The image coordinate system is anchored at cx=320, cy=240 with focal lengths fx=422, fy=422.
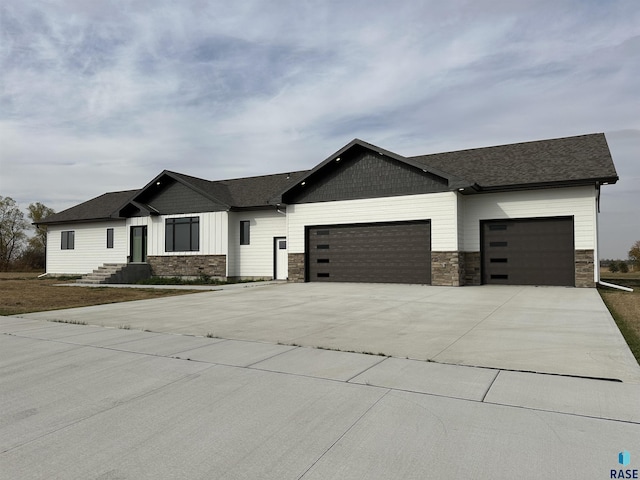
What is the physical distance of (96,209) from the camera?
2794 centimetres

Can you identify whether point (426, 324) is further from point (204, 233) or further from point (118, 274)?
point (118, 274)

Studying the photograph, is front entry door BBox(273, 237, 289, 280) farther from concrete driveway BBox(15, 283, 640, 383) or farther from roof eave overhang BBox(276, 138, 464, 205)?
concrete driveway BBox(15, 283, 640, 383)

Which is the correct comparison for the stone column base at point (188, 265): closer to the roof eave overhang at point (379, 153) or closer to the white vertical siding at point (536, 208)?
the roof eave overhang at point (379, 153)

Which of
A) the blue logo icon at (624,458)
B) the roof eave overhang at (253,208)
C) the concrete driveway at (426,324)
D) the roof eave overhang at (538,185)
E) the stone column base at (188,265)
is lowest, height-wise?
the concrete driveway at (426,324)

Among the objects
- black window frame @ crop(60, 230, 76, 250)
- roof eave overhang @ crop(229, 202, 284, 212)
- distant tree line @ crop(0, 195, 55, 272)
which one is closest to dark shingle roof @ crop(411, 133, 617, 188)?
roof eave overhang @ crop(229, 202, 284, 212)

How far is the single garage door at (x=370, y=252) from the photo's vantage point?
1809cm

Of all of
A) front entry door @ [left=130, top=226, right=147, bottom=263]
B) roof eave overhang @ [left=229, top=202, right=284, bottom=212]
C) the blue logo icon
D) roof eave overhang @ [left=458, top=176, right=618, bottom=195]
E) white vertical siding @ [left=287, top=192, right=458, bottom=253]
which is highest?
roof eave overhang @ [left=458, top=176, right=618, bottom=195]

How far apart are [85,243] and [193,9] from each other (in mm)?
21683

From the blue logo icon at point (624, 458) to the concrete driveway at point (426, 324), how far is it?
2014mm

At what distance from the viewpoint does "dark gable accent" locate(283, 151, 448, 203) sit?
18.0 meters

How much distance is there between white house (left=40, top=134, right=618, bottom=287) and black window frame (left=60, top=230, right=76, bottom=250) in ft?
18.7

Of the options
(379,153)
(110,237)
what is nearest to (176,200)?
(110,237)

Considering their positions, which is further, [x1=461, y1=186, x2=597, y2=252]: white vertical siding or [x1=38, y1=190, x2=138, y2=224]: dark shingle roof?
[x1=38, y1=190, x2=138, y2=224]: dark shingle roof

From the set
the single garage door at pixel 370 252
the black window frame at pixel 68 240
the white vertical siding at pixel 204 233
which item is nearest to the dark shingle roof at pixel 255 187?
the white vertical siding at pixel 204 233
